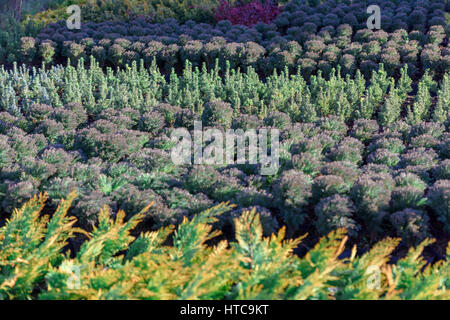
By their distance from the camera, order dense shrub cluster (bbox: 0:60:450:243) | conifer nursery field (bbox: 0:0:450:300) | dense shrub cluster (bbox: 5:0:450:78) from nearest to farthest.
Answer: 1. conifer nursery field (bbox: 0:0:450:300)
2. dense shrub cluster (bbox: 0:60:450:243)
3. dense shrub cluster (bbox: 5:0:450:78)

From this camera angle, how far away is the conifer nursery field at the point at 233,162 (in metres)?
3.44

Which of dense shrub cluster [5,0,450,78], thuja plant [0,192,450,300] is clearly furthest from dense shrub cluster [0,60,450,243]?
thuja plant [0,192,450,300]

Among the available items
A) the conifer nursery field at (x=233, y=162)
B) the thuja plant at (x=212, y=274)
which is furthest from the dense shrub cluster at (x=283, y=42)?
the thuja plant at (x=212, y=274)

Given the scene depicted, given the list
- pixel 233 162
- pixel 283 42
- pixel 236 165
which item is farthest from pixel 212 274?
pixel 283 42

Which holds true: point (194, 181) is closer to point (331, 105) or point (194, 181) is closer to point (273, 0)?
point (331, 105)

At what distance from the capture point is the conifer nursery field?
344cm

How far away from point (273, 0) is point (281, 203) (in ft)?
32.9

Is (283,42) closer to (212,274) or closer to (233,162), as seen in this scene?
(233,162)

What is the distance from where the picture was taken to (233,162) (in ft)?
18.9

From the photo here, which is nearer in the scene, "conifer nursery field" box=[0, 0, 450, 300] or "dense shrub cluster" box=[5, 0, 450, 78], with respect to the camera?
"conifer nursery field" box=[0, 0, 450, 300]

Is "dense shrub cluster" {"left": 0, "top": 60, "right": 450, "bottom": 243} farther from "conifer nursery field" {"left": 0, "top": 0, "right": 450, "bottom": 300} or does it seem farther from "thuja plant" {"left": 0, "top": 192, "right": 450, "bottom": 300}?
"thuja plant" {"left": 0, "top": 192, "right": 450, "bottom": 300}

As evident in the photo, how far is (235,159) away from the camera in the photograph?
599 centimetres

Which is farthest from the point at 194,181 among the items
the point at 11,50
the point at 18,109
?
the point at 11,50
